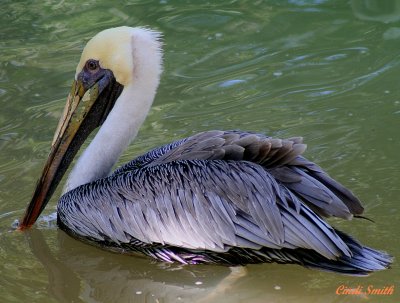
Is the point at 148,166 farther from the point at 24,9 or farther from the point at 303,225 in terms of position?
the point at 24,9

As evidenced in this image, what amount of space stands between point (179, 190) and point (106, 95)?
3.45 feet

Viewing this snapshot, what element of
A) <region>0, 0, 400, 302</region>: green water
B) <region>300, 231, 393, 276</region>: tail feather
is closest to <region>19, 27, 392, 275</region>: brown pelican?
<region>300, 231, 393, 276</region>: tail feather

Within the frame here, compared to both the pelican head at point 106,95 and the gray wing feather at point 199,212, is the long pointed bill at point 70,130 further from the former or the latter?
the gray wing feather at point 199,212

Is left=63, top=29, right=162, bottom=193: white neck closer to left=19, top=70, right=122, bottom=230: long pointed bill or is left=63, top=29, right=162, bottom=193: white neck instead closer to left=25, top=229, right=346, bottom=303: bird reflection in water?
left=19, top=70, right=122, bottom=230: long pointed bill

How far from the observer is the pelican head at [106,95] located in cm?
519

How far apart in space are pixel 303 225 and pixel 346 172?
1.39 meters

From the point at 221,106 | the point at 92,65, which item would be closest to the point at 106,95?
the point at 92,65

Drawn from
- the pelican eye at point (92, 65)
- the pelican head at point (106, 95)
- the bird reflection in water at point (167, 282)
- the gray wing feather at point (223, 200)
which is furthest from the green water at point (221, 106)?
the pelican eye at point (92, 65)

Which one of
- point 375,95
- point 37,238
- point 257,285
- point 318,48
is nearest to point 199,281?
point 257,285

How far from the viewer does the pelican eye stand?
5277mm

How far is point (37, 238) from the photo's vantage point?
5242 millimetres

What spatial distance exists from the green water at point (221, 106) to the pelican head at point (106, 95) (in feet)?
1.21

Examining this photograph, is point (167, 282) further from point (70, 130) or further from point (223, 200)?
point (70, 130)

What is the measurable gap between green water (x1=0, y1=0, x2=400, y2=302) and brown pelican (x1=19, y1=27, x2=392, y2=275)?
0.16m
